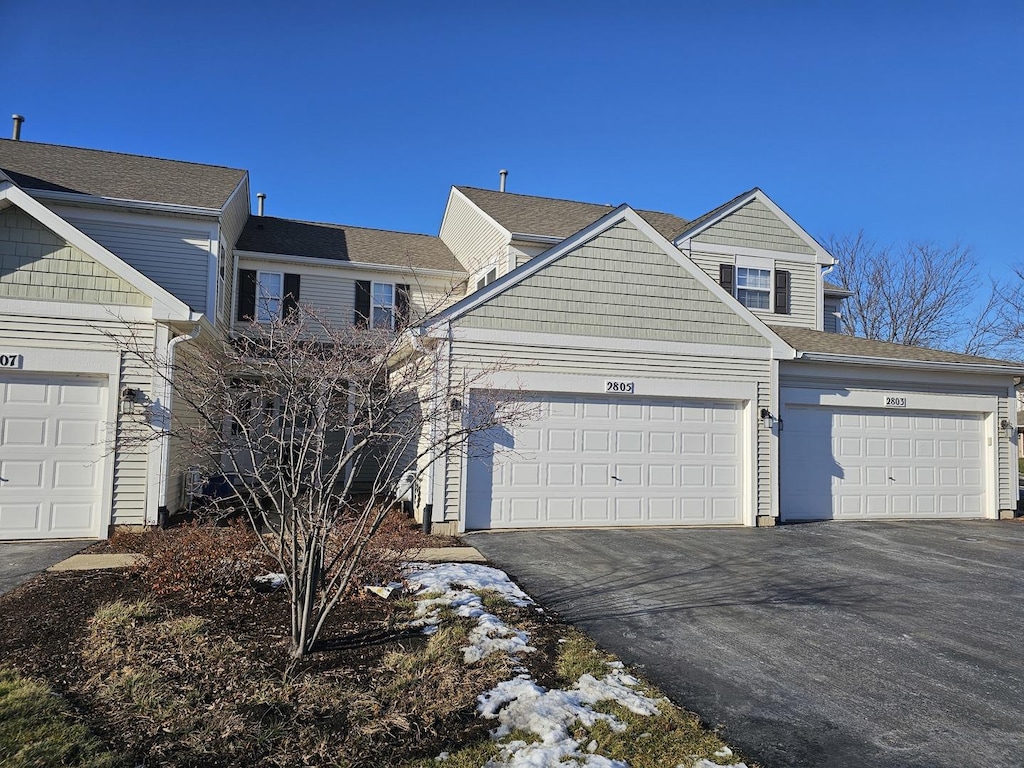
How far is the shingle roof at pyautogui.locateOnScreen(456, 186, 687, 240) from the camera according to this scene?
1530cm

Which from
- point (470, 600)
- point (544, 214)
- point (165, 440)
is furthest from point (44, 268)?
point (544, 214)

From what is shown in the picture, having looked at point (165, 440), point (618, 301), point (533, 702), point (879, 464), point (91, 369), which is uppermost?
point (618, 301)

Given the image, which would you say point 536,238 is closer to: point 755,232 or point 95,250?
point 755,232

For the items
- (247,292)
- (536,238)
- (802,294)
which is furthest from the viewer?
(247,292)

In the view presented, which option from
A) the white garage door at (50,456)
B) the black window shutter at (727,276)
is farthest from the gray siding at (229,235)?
the black window shutter at (727,276)

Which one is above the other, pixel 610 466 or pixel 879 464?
pixel 879 464

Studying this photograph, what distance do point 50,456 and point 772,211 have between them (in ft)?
52.6

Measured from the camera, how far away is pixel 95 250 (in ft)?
30.3

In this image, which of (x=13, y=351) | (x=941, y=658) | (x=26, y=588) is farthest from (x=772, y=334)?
(x=13, y=351)

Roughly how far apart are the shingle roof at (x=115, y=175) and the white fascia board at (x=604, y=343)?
289 inches

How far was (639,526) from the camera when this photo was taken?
426 inches

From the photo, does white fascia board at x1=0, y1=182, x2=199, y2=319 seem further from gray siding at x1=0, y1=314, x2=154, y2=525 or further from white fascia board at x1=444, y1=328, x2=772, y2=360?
white fascia board at x1=444, y1=328, x2=772, y2=360

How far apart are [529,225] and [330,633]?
12123mm

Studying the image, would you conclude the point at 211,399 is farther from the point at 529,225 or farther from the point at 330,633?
the point at 529,225
